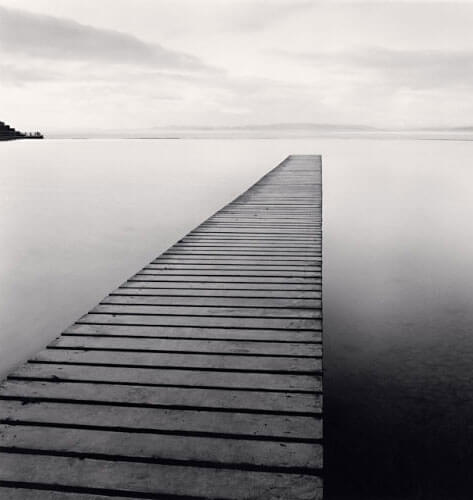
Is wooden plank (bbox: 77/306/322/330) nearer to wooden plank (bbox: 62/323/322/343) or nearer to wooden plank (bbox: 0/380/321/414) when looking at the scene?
wooden plank (bbox: 62/323/322/343)

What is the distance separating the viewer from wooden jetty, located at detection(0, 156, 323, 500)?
7.04 feet

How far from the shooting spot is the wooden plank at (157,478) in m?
2.08

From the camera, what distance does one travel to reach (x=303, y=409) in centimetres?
264

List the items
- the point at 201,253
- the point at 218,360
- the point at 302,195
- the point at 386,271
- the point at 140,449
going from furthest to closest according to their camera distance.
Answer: the point at 302,195 < the point at 386,271 < the point at 201,253 < the point at 218,360 < the point at 140,449

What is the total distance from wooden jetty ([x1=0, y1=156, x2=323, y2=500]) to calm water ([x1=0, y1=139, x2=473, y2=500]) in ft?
1.95

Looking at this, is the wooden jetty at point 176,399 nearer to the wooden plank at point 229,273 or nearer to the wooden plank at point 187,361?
the wooden plank at point 187,361

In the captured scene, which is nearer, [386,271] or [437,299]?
[437,299]

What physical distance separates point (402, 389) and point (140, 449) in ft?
7.23

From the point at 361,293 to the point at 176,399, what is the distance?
4122mm

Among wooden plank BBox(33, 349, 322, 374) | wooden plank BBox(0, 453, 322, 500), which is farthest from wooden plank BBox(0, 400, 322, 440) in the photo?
wooden plank BBox(33, 349, 322, 374)

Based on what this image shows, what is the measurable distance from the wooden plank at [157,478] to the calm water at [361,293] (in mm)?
895

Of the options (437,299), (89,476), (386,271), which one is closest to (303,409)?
(89,476)

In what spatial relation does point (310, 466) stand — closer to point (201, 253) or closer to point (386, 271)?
point (201, 253)

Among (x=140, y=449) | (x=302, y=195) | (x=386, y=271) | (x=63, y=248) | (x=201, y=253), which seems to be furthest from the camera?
(x=302, y=195)
